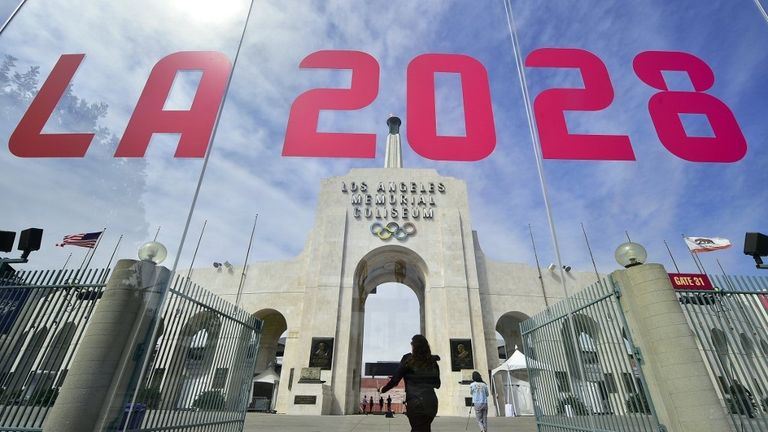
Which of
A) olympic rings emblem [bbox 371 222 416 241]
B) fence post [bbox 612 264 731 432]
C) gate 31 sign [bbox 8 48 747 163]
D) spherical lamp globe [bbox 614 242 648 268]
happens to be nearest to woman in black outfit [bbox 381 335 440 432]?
fence post [bbox 612 264 731 432]

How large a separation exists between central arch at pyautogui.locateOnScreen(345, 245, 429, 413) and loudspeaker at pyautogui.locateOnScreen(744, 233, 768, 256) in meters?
17.3

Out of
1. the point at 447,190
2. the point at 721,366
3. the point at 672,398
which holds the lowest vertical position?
the point at 672,398

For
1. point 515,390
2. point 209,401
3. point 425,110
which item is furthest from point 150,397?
point 515,390

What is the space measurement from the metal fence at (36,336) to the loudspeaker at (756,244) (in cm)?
1353

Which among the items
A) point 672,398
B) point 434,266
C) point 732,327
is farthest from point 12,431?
point 434,266

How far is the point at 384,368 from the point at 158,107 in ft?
131

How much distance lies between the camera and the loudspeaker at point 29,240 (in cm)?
778

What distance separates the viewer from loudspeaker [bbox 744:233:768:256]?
775 centimetres

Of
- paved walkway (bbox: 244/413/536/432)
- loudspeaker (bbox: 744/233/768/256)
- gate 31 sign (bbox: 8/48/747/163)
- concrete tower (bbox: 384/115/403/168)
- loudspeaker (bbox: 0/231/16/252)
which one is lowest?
paved walkway (bbox: 244/413/536/432)

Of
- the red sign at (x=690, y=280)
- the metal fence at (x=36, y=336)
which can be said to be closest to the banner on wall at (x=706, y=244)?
the red sign at (x=690, y=280)

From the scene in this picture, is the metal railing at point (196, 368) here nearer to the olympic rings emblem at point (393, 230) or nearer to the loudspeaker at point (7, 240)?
the loudspeaker at point (7, 240)

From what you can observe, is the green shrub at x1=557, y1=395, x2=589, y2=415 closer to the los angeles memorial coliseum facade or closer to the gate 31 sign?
the gate 31 sign

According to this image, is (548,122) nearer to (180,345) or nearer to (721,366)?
(721,366)

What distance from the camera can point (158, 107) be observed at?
7875 millimetres
